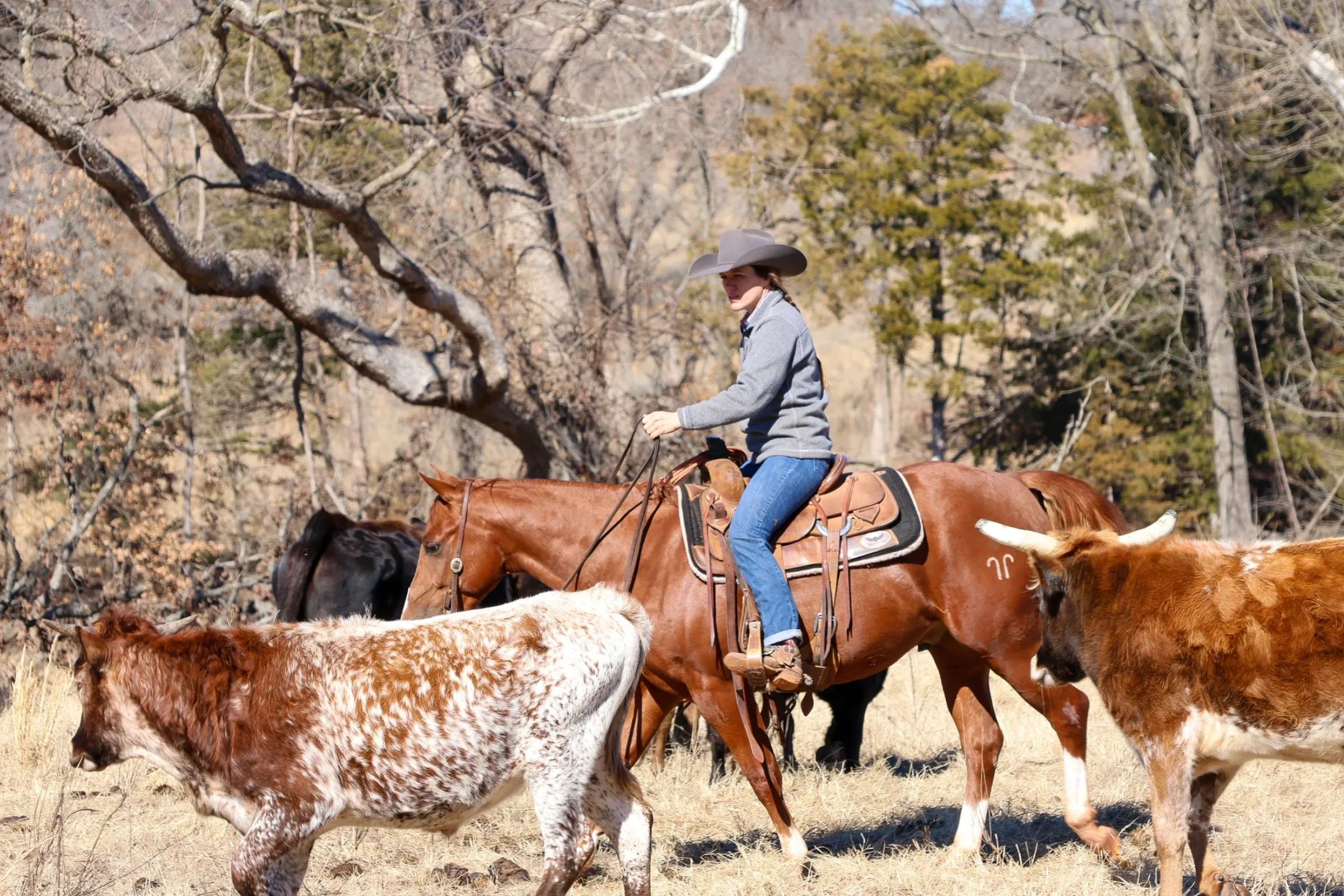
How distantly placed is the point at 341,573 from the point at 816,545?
3490mm

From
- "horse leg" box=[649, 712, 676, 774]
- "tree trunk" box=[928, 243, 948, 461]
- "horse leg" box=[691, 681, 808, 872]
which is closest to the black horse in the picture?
"horse leg" box=[649, 712, 676, 774]

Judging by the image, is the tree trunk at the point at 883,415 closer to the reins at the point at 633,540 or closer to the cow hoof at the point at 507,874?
the reins at the point at 633,540

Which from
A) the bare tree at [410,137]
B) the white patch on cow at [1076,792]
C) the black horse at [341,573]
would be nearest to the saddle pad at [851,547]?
the white patch on cow at [1076,792]

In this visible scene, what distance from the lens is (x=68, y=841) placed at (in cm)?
665

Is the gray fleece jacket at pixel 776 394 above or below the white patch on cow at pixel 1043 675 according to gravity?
above

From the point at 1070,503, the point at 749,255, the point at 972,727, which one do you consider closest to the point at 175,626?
the point at 749,255

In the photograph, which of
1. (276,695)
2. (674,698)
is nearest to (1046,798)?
(674,698)

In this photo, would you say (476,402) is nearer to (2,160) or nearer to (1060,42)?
(2,160)

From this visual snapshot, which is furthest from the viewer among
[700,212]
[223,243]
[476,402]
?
[700,212]

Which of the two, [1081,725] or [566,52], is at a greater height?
[566,52]

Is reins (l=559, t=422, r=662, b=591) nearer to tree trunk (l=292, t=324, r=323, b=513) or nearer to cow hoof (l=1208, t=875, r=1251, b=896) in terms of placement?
cow hoof (l=1208, t=875, r=1251, b=896)

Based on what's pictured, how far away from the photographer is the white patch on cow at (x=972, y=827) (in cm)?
641

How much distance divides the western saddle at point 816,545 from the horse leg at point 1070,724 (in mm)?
880

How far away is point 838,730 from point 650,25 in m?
9.93
